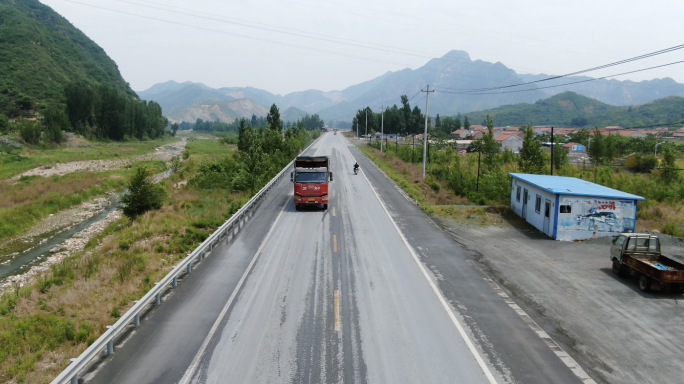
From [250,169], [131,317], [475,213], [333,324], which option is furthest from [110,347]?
[250,169]

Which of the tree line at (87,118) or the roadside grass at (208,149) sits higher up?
the tree line at (87,118)

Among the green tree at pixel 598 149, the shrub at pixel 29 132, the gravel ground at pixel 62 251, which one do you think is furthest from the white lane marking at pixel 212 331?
the shrub at pixel 29 132

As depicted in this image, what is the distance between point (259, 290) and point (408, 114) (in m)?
132

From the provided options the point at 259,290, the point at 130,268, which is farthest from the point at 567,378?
the point at 130,268

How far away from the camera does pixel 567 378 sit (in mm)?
9227

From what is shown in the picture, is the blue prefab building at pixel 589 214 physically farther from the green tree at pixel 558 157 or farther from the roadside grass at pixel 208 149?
the roadside grass at pixel 208 149

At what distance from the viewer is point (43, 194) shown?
39594 mm

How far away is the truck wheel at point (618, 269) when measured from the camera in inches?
648

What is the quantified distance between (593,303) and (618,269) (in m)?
3.92

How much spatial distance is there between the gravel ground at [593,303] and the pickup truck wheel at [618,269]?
0.21m

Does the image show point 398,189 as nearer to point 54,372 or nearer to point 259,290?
point 259,290

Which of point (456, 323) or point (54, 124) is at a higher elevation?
point (54, 124)

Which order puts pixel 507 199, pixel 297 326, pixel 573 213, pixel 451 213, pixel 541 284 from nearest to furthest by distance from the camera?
1. pixel 297 326
2. pixel 541 284
3. pixel 573 213
4. pixel 451 213
5. pixel 507 199

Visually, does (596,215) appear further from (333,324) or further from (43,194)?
(43,194)
